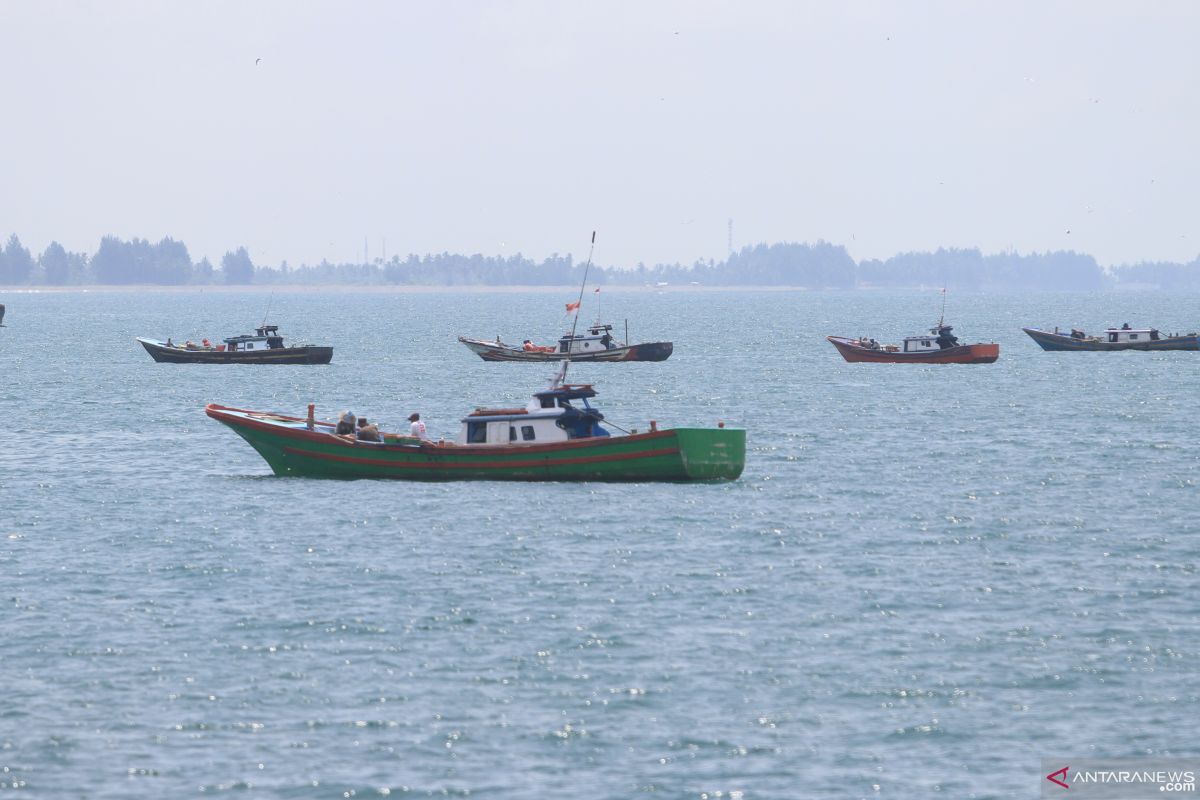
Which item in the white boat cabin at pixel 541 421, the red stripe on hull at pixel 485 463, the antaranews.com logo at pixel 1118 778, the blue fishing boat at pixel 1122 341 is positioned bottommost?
the antaranews.com logo at pixel 1118 778

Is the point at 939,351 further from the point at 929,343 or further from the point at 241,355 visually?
the point at 241,355

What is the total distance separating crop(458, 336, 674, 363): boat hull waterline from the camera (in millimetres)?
119375

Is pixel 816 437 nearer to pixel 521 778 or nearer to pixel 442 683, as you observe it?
pixel 442 683

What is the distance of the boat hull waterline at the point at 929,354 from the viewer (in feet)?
371

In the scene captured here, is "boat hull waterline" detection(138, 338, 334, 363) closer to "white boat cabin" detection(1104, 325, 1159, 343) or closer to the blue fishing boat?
the blue fishing boat

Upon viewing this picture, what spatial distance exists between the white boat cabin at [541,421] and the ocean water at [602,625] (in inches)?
62.1

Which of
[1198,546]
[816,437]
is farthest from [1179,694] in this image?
[816,437]

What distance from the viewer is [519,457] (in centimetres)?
4884

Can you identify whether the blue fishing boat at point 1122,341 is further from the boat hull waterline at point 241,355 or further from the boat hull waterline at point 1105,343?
the boat hull waterline at point 241,355

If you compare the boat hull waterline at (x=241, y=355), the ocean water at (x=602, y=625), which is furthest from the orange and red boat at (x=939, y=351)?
the ocean water at (x=602, y=625)

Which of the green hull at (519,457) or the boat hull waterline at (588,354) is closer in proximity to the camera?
the green hull at (519,457)

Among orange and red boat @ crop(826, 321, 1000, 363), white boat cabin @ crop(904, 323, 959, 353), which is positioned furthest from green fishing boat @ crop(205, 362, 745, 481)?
white boat cabin @ crop(904, 323, 959, 353)

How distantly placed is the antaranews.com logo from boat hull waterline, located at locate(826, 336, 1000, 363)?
89.9 m

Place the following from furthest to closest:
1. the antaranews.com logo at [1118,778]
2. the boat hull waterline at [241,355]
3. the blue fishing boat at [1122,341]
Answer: the blue fishing boat at [1122,341] → the boat hull waterline at [241,355] → the antaranews.com logo at [1118,778]
